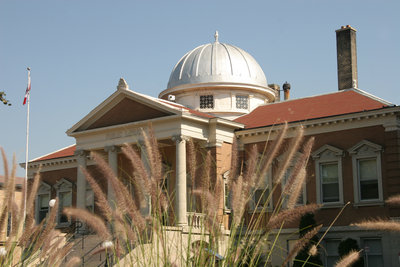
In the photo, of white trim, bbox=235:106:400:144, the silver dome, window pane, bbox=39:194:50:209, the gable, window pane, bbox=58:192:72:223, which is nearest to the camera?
white trim, bbox=235:106:400:144

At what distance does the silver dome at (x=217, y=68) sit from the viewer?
42.0 m

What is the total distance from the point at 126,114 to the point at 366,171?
12824 mm

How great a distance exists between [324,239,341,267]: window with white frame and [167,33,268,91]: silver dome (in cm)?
1391

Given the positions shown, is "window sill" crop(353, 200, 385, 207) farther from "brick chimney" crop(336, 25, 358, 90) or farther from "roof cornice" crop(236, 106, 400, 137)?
"brick chimney" crop(336, 25, 358, 90)

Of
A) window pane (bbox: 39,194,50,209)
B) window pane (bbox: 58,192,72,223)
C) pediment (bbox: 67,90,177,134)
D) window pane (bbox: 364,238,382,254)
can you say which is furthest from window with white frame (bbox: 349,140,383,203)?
window pane (bbox: 39,194,50,209)

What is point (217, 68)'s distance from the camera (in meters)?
42.3

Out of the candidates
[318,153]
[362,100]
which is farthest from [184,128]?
[362,100]

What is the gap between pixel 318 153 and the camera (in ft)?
105

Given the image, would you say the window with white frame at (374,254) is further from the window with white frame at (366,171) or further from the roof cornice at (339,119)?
the roof cornice at (339,119)

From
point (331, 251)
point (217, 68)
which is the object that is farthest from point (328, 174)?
point (217, 68)

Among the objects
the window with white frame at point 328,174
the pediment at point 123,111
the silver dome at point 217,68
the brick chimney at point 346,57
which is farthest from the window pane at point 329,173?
the silver dome at point 217,68

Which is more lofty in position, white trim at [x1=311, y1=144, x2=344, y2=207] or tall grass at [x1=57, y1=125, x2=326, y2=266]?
white trim at [x1=311, y1=144, x2=344, y2=207]

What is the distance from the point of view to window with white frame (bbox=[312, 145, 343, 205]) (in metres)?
31.2

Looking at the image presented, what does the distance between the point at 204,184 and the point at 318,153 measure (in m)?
24.8
